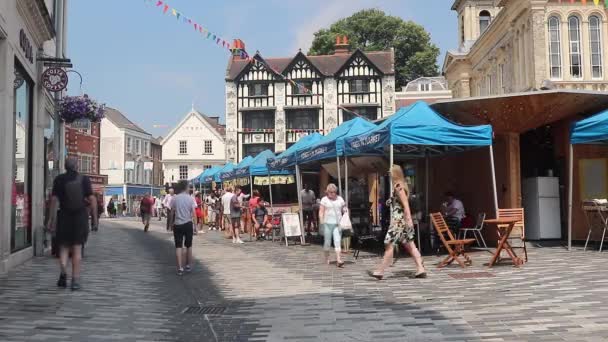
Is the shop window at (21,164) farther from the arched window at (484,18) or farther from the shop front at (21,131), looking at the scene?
the arched window at (484,18)

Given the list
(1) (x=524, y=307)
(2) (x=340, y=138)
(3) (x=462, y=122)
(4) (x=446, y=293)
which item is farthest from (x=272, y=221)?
(1) (x=524, y=307)

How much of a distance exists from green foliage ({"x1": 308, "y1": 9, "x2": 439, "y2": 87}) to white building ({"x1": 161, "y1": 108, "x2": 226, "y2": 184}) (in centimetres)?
1339

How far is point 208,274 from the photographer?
410 inches

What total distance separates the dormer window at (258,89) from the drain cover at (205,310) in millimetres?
45735

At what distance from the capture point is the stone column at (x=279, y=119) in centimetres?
5162

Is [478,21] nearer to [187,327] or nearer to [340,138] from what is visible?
[340,138]

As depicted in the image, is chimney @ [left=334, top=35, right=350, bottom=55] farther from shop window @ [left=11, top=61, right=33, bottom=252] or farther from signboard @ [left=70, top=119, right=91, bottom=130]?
shop window @ [left=11, top=61, right=33, bottom=252]

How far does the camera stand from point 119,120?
6438cm

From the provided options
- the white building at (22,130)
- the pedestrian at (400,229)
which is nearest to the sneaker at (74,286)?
the white building at (22,130)

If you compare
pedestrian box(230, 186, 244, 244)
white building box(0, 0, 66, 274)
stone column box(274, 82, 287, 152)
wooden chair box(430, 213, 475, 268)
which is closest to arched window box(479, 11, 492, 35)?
stone column box(274, 82, 287, 152)

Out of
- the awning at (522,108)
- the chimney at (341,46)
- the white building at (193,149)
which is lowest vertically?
the awning at (522,108)

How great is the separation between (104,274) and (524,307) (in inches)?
263

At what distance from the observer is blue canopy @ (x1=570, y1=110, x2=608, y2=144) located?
38.0 ft

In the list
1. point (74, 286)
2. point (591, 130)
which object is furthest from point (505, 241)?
point (74, 286)
